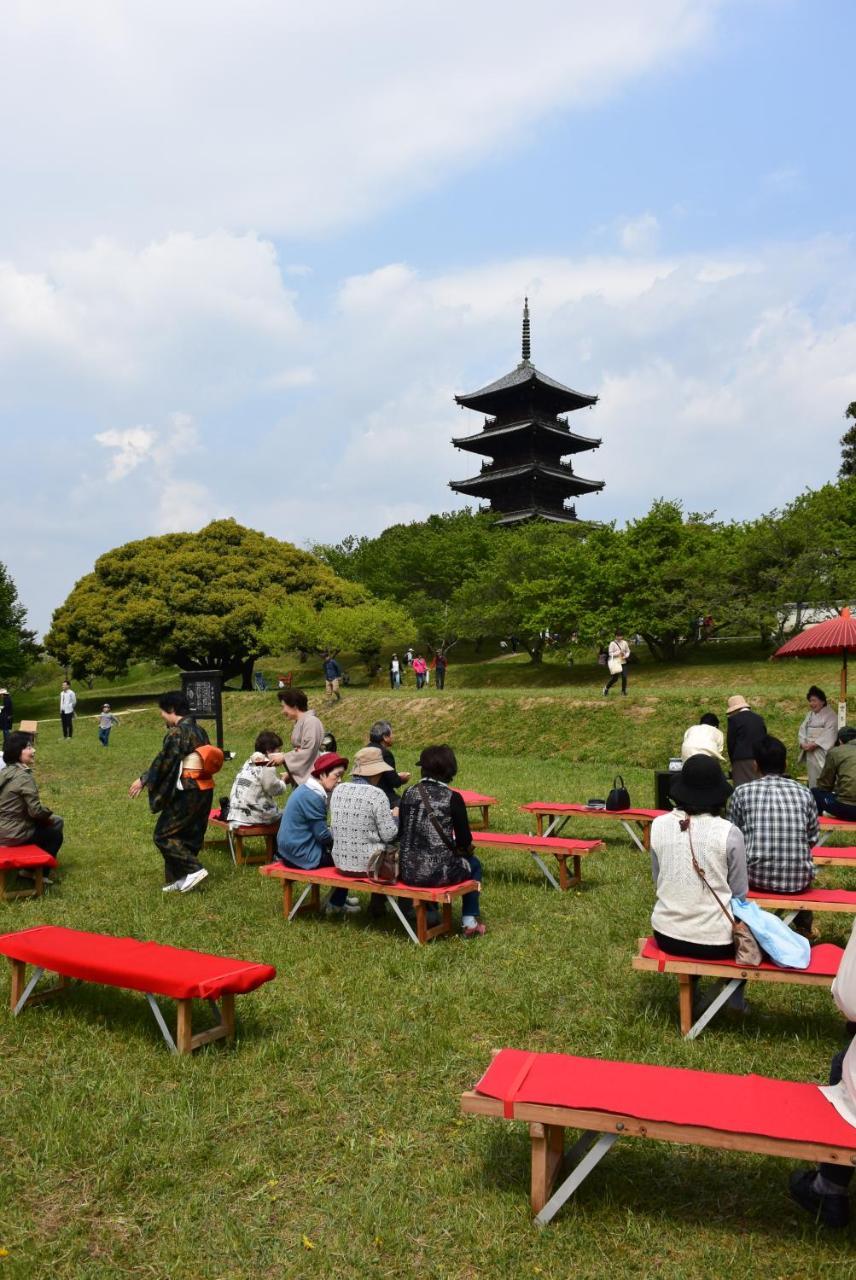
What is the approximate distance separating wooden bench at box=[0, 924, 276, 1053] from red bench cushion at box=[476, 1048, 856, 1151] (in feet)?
4.96

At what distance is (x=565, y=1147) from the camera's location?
357cm

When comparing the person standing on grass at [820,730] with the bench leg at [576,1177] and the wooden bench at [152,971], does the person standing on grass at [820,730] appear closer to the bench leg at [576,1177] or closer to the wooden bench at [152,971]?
the wooden bench at [152,971]

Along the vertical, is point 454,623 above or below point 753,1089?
above

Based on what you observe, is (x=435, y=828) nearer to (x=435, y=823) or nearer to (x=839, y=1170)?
(x=435, y=823)

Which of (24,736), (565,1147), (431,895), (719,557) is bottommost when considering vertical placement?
(565,1147)

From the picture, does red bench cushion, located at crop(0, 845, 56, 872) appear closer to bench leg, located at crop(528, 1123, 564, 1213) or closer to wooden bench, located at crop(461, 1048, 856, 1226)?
wooden bench, located at crop(461, 1048, 856, 1226)

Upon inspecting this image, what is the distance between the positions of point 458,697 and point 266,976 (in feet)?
62.6

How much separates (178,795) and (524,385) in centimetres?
4207

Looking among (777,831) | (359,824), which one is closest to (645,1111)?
(777,831)

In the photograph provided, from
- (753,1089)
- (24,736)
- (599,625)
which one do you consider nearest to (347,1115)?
(753,1089)

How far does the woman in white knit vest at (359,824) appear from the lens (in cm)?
636

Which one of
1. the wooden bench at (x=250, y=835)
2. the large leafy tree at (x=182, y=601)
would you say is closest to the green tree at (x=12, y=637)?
the large leafy tree at (x=182, y=601)

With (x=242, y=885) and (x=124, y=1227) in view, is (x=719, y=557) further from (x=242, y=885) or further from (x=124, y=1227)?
(x=124, y=1227)

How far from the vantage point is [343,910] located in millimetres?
6988
